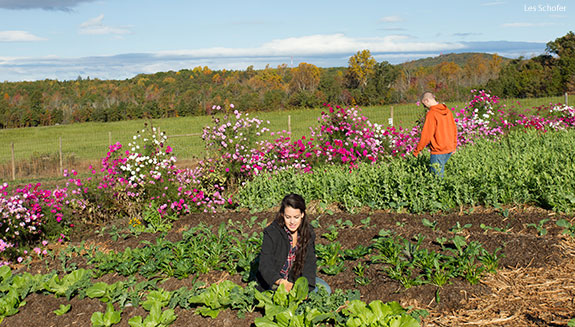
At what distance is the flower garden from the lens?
13.0 ft

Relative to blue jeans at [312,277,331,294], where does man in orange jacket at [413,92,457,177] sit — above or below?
above

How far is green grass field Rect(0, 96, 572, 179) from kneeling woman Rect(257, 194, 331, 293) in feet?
53.1

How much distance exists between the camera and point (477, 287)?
4133mm

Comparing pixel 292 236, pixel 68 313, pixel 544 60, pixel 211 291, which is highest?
pixel 544 60

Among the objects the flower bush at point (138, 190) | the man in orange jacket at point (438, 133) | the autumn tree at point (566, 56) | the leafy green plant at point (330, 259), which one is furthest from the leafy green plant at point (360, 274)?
the autumn tree at point (566, 56)

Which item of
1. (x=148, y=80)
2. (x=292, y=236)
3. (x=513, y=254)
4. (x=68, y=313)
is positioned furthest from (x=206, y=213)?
(x=148, y=80)

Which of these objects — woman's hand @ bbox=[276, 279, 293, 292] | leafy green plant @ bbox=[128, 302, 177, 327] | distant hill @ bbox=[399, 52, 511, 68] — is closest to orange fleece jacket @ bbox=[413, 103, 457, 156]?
woman's hand @ bbox=[276, 279, 293, 292]

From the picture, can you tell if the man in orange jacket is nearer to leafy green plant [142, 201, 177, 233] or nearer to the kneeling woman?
leafy green plant [142, 201, 177, 233]

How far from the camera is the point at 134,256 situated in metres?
5.24

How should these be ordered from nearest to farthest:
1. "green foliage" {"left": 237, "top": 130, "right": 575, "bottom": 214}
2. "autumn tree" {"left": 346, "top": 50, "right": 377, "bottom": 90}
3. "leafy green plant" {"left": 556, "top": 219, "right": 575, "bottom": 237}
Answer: "leafy green plant" {"left": 556, "top": 219, "right": 575, "bottom": 237} → "green foliage" {"left": 237, "top": 130, "right": 575, "bottom": 214} → "autumn tree" {"left": 346, "top": 50, "right": 377, "bottom": 90}

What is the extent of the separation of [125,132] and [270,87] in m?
31.0

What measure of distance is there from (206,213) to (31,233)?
2.38m

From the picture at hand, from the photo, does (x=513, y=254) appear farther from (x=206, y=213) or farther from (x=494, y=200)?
(x=206, y=213)

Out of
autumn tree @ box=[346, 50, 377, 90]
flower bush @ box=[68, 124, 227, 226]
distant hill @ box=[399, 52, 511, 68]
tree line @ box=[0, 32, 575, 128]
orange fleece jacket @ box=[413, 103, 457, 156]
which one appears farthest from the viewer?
distant hill @ box=[399, 52, 511, 68]
